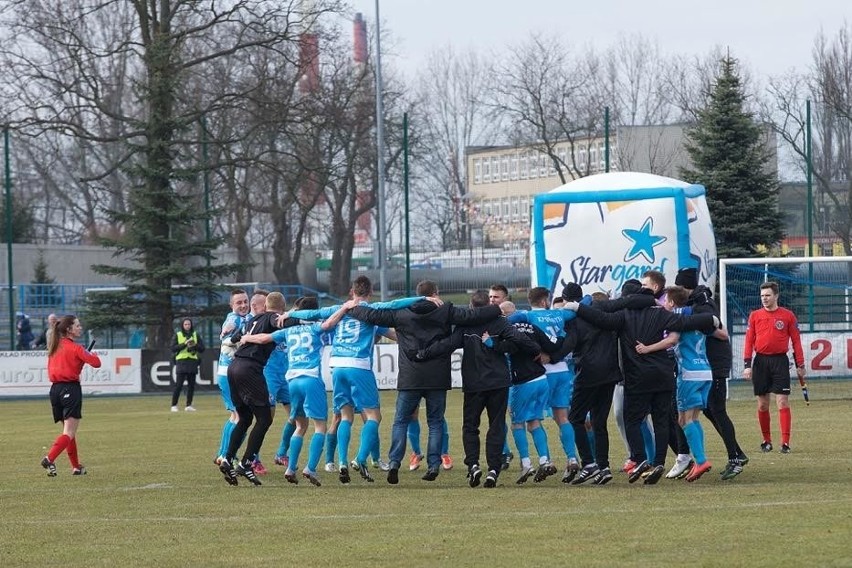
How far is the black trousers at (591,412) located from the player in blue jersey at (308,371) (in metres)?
2.47

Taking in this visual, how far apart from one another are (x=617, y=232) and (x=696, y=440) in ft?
36.4

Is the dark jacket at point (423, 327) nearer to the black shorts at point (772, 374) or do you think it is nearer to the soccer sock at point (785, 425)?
the black shorts at point (772, 374)

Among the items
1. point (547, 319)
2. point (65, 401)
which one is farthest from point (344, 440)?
point (65, 401)

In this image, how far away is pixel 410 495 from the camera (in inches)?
516

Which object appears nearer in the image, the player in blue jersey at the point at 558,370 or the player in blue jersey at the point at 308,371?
the player in blue jersey at the point at 558,370

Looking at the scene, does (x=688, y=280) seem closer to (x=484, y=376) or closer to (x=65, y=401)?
(x=484, y=376)

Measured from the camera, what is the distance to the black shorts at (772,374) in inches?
658

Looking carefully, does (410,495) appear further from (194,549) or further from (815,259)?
(815,259)

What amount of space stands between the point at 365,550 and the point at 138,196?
28.5m

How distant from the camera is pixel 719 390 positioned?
47.4 feet

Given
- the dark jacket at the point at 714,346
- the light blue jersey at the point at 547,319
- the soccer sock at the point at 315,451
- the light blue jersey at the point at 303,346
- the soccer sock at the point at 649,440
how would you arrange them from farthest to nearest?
the soccer sock at the point at 649,440, the light blue jersey at the point at 303,346, the soccer sock at the point at 315,451, the dark jacket at the point at 714,346, the light blue jersey at the point at 547,319

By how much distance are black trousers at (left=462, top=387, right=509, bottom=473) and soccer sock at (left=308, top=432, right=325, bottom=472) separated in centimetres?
155

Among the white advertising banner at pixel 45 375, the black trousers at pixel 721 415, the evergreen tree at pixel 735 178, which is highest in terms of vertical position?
the evergreen tree at pixel 735 178

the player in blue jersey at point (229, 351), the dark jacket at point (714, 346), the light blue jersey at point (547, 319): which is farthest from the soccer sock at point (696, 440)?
the player in blue jersey at point (229, 351)
